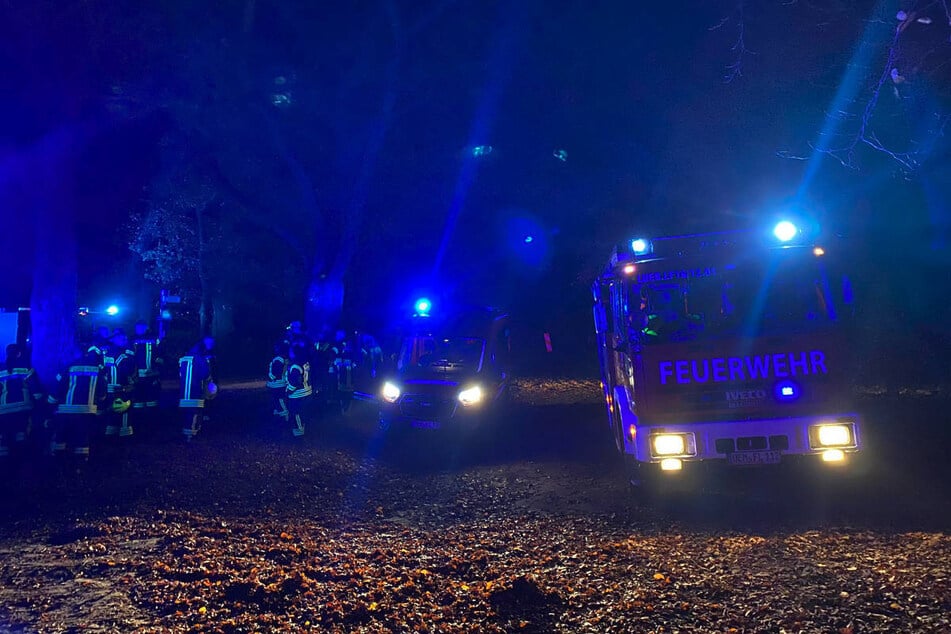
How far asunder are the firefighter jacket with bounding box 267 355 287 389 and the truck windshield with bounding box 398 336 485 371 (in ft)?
6.59

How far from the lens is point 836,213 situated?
16578 mm

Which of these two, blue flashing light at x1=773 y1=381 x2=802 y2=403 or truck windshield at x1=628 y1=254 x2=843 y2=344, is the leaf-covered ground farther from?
truck windshield at x1=628 y1=254 x2=843 y2=344

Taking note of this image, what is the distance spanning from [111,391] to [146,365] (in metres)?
1.16

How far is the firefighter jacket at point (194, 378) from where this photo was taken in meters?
9.59

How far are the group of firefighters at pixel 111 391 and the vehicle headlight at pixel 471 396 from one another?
273 cm

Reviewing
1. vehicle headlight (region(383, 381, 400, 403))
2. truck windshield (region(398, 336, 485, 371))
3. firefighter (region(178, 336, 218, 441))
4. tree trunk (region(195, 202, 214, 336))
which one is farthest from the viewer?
tree trunk (region(195, 202, 214, 336))

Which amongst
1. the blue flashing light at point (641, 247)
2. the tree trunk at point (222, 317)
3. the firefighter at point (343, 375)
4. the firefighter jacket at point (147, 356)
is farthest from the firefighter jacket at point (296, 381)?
the tree trunk at point (222, 317)

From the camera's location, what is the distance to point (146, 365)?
11.0 metres

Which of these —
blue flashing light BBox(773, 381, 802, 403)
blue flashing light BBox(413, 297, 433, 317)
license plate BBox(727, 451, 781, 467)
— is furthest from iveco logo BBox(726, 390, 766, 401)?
A: blue flashing light BBox(413, 297, 433, 317)

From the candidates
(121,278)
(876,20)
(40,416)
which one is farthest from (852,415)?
(121,278)

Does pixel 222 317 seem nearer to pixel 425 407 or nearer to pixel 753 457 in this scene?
pixel 425 407

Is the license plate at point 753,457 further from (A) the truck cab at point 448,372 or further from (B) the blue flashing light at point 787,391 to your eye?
(A) the truck cab at point 448,372

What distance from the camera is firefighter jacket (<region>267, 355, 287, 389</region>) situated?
32.8 feet

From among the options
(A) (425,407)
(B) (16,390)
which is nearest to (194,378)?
(B) (16,390)
